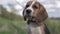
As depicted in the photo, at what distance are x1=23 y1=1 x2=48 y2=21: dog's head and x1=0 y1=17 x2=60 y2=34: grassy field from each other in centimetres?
12

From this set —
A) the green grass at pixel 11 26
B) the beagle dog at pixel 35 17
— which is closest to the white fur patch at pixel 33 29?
the beagle dog at pixel 35 17

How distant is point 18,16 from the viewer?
160 centimetres

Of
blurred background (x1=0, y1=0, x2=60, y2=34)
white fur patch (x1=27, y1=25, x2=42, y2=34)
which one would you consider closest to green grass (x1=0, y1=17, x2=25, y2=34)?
blurred background (x1=0, y1=0, x2=60, y2=34)

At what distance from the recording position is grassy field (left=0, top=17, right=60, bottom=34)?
5.20ft

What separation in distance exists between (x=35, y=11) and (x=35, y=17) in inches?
1.6

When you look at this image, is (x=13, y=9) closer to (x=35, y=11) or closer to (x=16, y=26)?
(x=16, y=26)

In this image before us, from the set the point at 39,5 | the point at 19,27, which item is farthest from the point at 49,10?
the point at 19,27

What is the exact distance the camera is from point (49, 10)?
5.23 feet

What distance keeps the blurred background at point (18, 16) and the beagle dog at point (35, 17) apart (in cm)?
8

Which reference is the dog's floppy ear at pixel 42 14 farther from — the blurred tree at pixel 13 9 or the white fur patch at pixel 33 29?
the blurred tree at pixel 13 9

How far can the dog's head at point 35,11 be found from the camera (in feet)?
4.64

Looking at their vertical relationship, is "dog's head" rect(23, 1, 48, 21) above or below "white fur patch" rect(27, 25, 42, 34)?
above

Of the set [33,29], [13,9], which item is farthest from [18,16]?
[33,29]

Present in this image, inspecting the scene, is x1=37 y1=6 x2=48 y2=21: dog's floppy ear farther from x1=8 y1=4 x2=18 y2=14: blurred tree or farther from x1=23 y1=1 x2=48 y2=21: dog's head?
x1=8 y1=4 x2=18 y2=14: blurred tree
